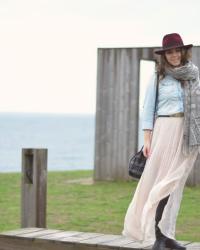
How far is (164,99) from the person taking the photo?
25.0 ft

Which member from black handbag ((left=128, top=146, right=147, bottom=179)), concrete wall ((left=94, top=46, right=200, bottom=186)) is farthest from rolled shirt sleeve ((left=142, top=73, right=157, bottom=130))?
concrete wall ((left=94, top=46, right=200, bottom=186))

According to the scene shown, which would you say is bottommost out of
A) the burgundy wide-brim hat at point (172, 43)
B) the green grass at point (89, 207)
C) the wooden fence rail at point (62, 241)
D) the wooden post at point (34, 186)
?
the green grass at point (89, 207)

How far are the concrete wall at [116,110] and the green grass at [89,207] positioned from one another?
0.45 metres

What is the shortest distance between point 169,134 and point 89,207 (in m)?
5.50

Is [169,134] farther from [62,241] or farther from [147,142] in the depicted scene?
[62,241]

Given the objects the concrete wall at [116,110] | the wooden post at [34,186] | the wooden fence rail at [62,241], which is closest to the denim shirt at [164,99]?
the wooden fence rail at [62,241]

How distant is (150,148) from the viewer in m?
7.72

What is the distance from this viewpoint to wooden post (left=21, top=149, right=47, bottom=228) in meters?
9.08

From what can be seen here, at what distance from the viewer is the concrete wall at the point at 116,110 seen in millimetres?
16875

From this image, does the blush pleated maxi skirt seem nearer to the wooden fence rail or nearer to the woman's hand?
the woman's hand

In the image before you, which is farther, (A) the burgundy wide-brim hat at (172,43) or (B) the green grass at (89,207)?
(B) the green grass at (89,207)

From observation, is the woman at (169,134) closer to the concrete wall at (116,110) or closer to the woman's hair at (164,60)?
the woman's hair at (164,60)

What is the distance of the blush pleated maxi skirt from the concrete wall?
904 cm

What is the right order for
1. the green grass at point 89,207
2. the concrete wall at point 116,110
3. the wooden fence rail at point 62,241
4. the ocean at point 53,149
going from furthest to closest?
1. the ocean at point 53,149
2. the concrete wall at point 116,110
3. the green grass at point 89,207
4. the wooden fence rail at point 62,241
